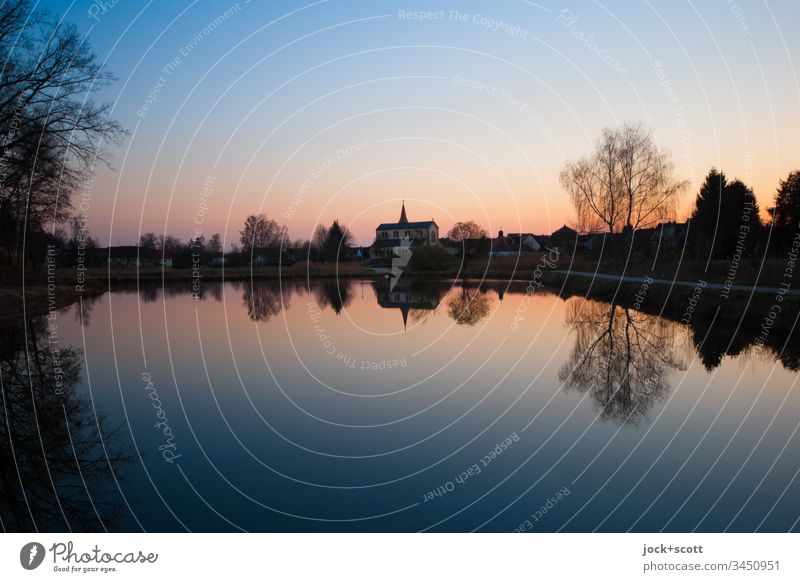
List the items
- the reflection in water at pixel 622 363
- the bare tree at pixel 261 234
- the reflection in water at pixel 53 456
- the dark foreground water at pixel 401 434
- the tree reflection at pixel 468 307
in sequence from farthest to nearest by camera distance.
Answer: the bare tree at pixel 261 234
the tree reflection at pixel 468 307
the reflection in water at pixel 622 363
the dark foreground water at pixel 401 434
the reflection in water at pixel 53 456

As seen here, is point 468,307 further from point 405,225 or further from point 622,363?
point 405,225

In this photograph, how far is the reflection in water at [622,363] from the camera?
38.2 ft

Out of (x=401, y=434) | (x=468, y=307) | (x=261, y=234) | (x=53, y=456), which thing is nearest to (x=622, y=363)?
(x=401, y=434)

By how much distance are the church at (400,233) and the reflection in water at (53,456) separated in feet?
318

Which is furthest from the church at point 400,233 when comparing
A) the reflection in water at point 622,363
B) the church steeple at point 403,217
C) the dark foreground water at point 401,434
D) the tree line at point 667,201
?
the dark foreground water at point 401,434

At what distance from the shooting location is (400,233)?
122 metres

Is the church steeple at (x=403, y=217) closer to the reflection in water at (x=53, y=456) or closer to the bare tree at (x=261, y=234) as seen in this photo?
the bare tree at (x=261, y=234)

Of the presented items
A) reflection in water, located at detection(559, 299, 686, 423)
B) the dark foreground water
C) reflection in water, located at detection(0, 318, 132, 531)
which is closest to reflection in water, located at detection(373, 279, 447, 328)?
reflection in water, located at detection(559, 299, 686, 423)

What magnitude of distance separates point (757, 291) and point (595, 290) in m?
17.1

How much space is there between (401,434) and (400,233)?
11267cm

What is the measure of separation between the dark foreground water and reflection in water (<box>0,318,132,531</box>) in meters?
0.04

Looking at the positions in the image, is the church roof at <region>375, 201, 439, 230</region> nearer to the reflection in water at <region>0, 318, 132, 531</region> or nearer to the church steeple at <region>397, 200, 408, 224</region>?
the church steeple at <region>397, 200, 408, 224</region>

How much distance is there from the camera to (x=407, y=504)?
275 inches

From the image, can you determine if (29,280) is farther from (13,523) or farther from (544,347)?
(13,523)
